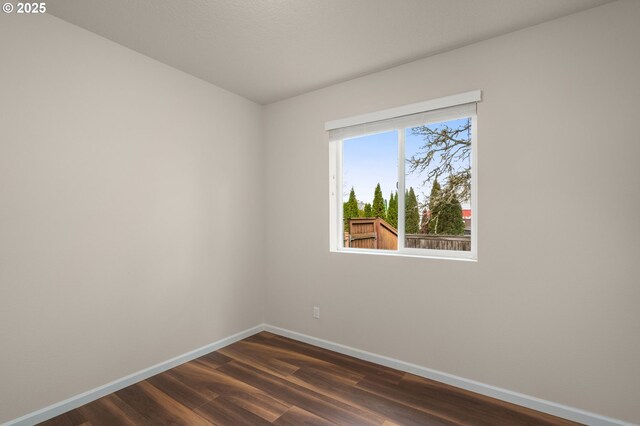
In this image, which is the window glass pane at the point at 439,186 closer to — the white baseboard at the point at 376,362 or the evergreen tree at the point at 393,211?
the evergreen tree at the point at 393,211

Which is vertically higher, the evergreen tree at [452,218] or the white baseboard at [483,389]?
the evergreen tree at [452,218]

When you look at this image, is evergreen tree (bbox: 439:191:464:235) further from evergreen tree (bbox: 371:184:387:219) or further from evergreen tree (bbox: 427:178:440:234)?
evergreen tree (bbox: 371:184:387:219)

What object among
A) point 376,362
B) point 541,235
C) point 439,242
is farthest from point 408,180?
point 376,362

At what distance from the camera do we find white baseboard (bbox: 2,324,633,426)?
6.46 ft

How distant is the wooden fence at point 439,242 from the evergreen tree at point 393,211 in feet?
0.60

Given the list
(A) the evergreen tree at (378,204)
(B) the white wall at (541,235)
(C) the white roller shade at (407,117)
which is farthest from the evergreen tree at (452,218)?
(C) the white roller shade at (407,117)

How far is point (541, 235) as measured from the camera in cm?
213

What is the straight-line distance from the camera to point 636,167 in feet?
6.10

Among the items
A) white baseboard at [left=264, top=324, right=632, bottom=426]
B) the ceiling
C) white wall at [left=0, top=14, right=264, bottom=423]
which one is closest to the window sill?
white baseboard at [left=264, top=324, right=632, bottom=426]

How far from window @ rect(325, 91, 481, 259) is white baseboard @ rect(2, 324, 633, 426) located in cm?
96

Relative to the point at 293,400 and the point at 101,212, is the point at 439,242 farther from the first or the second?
the point at 101,212

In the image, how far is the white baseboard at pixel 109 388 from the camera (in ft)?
6.45

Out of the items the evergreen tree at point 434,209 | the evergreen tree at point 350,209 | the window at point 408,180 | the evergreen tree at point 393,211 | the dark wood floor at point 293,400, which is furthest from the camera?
the evergreen tree at point 350,209

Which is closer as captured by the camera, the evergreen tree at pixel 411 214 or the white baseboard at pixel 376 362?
the white baseboard at pixel 376 362
